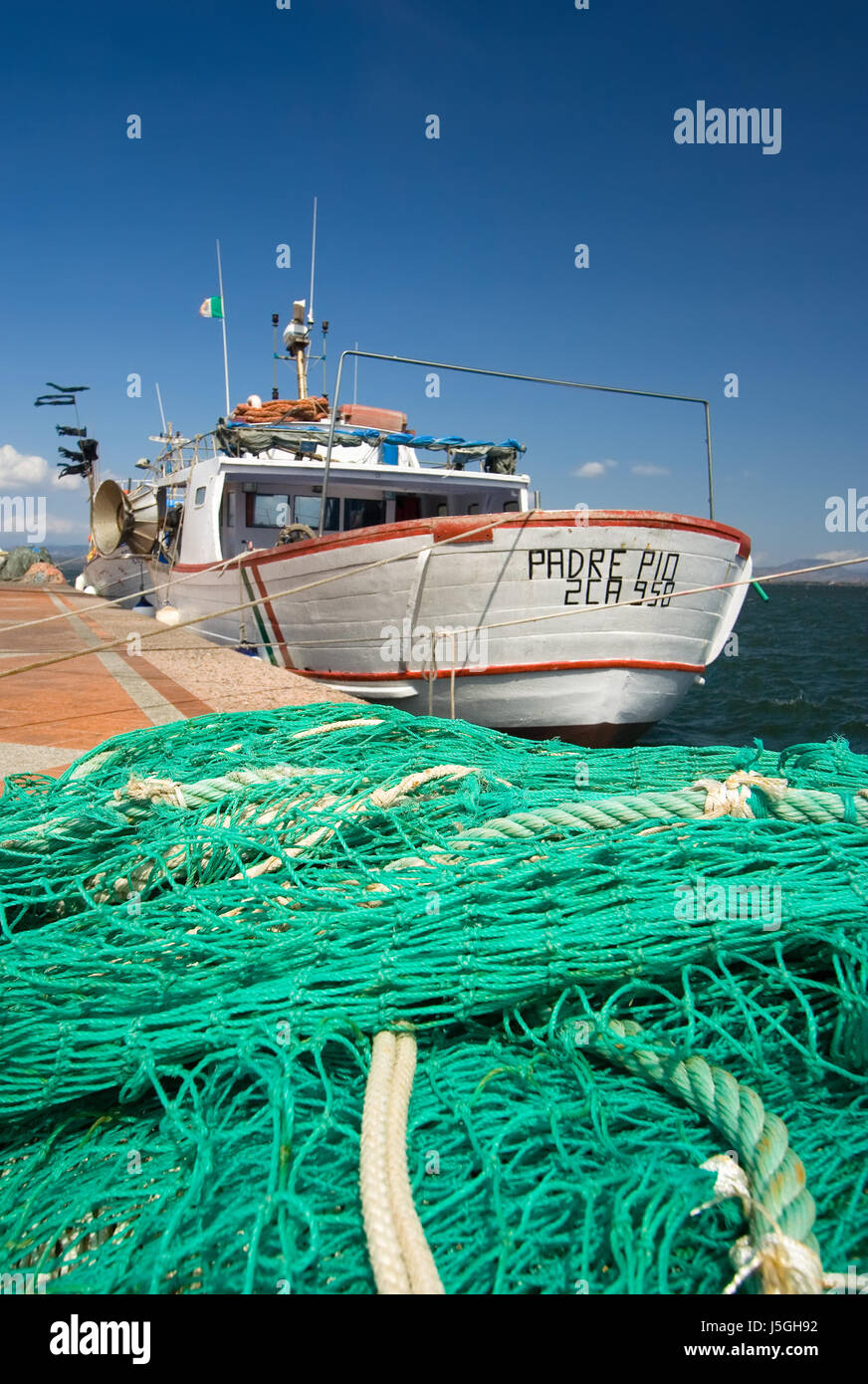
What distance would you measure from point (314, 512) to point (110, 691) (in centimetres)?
621

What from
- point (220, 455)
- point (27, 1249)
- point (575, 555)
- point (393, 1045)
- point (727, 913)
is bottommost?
point (27, 1249)

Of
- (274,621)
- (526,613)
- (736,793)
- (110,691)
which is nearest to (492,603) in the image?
(526,613)

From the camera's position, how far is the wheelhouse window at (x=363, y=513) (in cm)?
1138

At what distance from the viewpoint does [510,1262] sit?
1.33m

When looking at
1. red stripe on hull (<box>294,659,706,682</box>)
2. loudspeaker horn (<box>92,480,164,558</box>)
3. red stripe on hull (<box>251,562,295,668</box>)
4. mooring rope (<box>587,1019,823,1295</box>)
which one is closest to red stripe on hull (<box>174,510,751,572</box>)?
red stripe on hull (<box>294,659,706,682</box>)

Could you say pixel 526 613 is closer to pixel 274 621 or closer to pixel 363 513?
pixel 274 621

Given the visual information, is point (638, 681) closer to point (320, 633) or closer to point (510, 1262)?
point (320, 633)

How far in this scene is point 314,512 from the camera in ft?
37.9

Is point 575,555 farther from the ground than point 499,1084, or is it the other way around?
point 575,555

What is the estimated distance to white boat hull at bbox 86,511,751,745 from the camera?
682 cm

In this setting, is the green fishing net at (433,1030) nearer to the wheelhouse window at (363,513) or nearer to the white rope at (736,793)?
the white rope at (736,793)

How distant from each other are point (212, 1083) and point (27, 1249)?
392 millimetres

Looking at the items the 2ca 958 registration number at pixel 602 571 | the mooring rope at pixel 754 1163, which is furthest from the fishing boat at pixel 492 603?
the mooring rope at pixel 754 1163

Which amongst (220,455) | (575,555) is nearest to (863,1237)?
(575,555)
